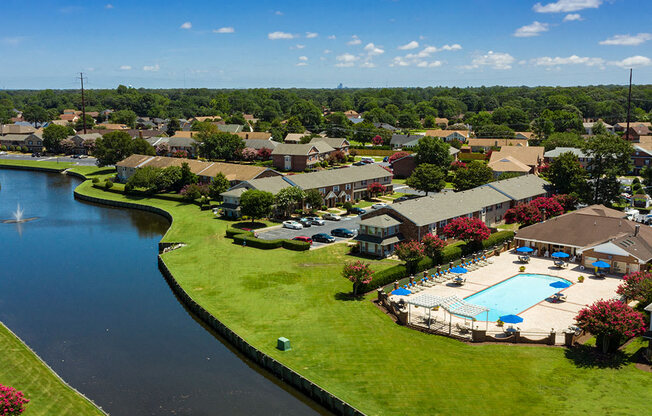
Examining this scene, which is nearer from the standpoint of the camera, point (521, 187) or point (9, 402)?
point (9, 402)

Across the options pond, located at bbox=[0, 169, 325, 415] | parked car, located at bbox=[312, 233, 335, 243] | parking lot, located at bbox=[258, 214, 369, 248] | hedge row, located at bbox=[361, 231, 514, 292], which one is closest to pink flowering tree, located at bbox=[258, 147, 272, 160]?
pond, located at bbox=[0, 169, 325, 415]

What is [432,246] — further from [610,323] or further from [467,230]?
[610,323]

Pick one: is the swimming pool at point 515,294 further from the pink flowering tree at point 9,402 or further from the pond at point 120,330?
the pink flowering tree at point 9,402

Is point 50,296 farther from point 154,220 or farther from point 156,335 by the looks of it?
point 154,220

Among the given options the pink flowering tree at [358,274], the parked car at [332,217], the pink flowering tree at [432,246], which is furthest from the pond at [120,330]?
the parked car at [332,217]

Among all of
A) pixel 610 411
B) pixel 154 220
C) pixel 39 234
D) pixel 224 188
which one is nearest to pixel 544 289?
pixel 610 411

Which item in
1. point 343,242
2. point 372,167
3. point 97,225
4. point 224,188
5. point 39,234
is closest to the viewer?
point 343,242

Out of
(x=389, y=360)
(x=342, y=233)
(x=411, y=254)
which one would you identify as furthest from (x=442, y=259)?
(x=389, y=360)
